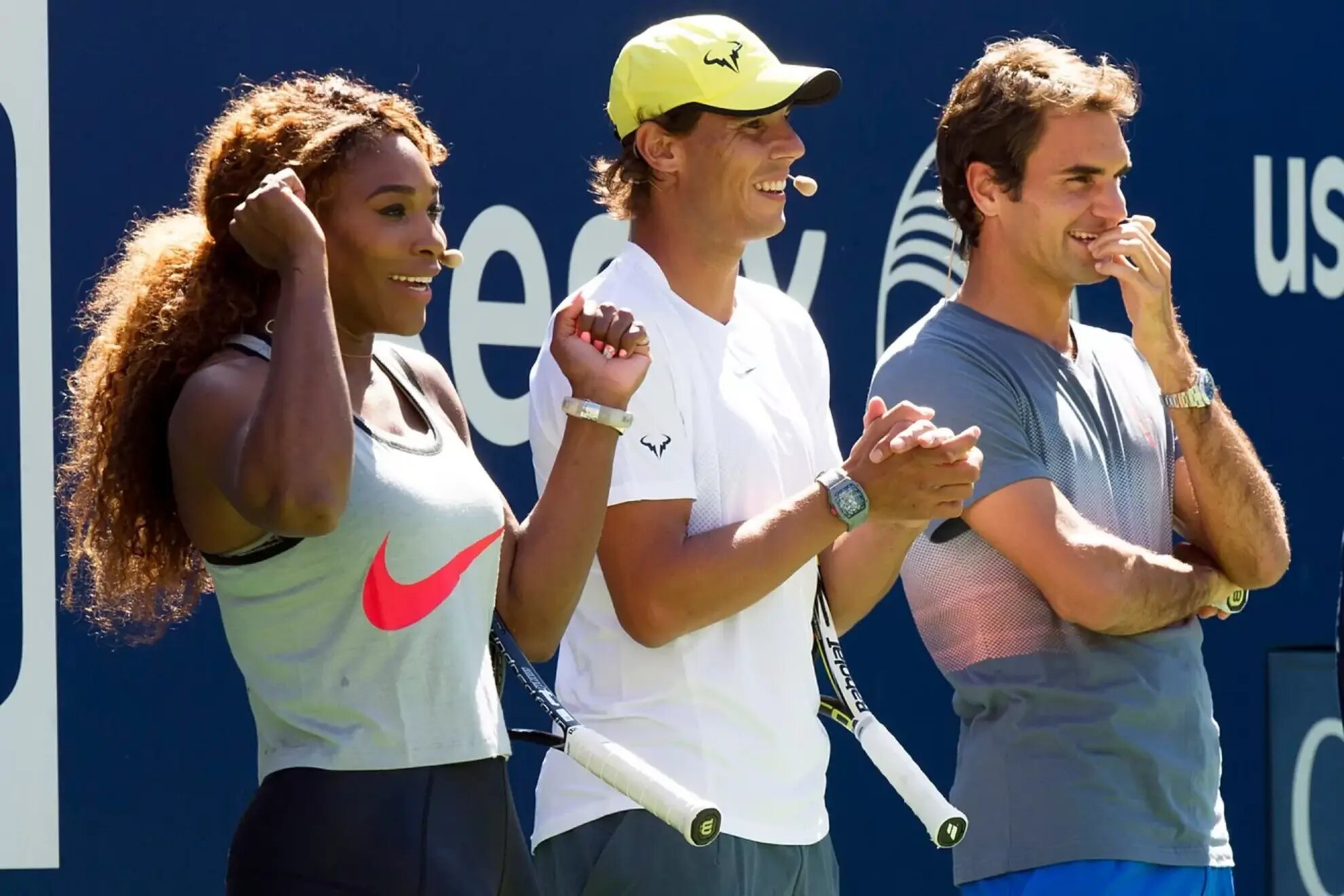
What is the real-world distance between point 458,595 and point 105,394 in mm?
478

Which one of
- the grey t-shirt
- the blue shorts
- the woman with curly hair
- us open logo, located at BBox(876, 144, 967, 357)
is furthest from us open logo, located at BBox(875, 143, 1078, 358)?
the woman with curly hair

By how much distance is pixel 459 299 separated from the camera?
12.8 ft

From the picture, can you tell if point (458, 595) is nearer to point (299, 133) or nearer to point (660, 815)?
point (660, 815)

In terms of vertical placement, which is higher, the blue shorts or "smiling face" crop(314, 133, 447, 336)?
"smiling face" crop(314, 133, 447, 336)

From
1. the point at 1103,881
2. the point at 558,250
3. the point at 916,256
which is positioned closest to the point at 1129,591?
the point at 1103,881

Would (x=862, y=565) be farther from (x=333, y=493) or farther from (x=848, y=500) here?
(x=333, y=493)


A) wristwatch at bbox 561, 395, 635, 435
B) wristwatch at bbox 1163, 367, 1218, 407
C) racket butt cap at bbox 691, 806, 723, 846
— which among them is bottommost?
racket butt cap at bbox 691, 806, 723, 846

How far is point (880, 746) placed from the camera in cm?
274

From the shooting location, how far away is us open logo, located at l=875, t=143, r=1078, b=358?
4.43m

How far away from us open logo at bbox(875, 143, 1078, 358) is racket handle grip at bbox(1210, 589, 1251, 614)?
1383 mm

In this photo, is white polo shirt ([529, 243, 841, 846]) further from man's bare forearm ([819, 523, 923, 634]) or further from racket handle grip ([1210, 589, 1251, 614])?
racket handle grip ([1210, 589, 1251, 614])

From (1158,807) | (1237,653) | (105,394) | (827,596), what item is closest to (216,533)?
(105,394)

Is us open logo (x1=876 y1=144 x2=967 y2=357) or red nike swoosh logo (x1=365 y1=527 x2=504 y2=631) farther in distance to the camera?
us open logo (x1=876 y1=144 x2=967 y2=357)

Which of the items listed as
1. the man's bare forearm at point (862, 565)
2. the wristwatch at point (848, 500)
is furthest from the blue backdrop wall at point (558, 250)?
the wristwatch at point (848, 500)
